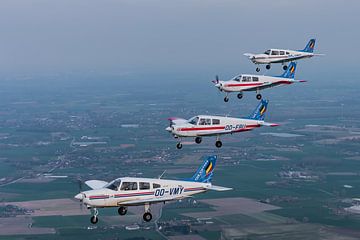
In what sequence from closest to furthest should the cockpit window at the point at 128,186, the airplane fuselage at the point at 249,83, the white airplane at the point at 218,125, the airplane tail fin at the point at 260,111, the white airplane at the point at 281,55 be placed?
the cockpit window at the point at 128,186 < the white airplane at the point at 218,125 < the airplane tail fin at the point at 260,111 < the airplane fuselage at the point at 249,83 < the white airplane at the point at 281,55

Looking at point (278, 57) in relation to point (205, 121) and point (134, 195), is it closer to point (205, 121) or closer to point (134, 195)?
point (205, 121)

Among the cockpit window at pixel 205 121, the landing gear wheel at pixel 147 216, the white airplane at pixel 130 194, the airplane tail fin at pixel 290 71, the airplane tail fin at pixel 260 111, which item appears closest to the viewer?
the landing gear wheel at pixel 147 216

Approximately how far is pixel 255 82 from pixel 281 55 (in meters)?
6.63

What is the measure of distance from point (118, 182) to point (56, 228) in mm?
116706

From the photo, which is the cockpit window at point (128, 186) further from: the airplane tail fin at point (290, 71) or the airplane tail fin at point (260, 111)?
the airplane tail fin at point (290, 71)

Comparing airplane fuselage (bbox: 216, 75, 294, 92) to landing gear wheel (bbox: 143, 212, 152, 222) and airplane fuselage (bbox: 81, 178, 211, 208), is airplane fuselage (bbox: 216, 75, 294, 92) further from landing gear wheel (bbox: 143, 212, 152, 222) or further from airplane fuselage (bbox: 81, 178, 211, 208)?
landing gear wheel (bbox: 143, 212, 152, 222)

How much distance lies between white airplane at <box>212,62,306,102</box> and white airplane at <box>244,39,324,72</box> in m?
4.72

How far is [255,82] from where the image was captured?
78062 mm

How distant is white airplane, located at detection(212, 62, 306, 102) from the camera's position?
76188 mm

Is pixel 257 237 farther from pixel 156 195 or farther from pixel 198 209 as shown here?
pixel 156 195

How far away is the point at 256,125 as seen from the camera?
72.0m

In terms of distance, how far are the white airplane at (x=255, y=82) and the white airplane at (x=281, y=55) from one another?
4.72 metres

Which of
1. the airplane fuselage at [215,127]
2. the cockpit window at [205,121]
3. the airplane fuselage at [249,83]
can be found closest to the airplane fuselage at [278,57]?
the airplane fuselage at [249,83]

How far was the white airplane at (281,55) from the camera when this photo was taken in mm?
81375
